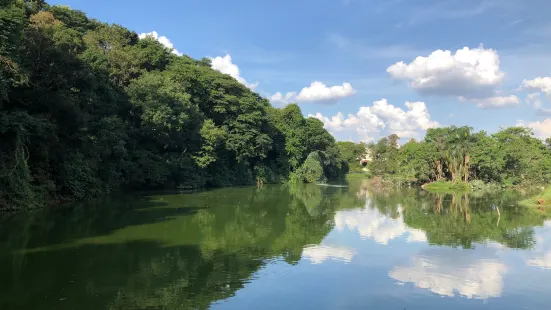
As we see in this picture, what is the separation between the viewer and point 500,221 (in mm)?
22797

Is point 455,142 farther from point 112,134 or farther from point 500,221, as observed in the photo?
point 112,134

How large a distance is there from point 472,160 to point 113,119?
4140cm

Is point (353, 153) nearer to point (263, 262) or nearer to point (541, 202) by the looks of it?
point (541, 202)

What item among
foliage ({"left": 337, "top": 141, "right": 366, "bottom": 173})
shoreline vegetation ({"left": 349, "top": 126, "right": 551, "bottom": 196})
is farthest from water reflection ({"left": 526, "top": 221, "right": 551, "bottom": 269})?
foliage ({"left": 337, "top": 141, "right": 366, "bottom": 173})

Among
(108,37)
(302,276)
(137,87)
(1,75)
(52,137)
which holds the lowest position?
(302,276)

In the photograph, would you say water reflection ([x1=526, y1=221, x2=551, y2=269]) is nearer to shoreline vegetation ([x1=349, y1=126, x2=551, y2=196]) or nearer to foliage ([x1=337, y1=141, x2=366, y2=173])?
shoreline vegetation ([x1=349, y1=126, x2=551, y2=196])

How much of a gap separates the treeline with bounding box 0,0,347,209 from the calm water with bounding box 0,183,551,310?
13.0 ft

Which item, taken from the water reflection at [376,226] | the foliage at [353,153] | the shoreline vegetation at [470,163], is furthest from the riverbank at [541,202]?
the foliage at [353,153]

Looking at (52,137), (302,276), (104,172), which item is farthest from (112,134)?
(302,276)

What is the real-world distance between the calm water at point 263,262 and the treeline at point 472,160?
28819 millimetres

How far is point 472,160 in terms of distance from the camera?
1941 inches

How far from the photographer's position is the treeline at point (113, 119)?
20.2m

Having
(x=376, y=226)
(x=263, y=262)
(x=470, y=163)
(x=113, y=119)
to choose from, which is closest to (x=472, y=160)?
(x=470, y=163)

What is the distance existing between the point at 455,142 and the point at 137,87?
127ft
